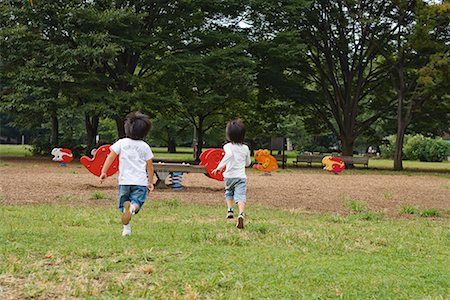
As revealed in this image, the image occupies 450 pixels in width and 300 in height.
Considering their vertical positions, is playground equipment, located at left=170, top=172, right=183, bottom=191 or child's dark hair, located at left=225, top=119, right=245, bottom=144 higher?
child's dark hair, located at left=225, top=119, right=245, bottom=144

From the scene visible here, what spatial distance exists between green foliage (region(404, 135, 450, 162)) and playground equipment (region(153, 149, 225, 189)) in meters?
36.2

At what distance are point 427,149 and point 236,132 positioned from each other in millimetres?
41003

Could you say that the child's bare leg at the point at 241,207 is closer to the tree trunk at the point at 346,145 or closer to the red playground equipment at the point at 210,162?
the red playground equipment at the point at 210,162

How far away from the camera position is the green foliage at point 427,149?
44.8 m

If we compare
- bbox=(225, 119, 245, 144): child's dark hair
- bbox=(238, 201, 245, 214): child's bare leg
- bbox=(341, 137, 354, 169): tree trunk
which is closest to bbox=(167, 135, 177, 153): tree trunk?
bbox=(341, 137, 354, 169): tree trunk

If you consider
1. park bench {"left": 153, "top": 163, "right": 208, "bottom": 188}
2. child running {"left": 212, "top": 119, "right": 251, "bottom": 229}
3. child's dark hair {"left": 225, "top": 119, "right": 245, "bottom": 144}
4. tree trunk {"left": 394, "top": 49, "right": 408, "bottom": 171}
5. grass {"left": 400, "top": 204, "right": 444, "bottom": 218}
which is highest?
tree trunk {"left": 394, "top": 49, "right": 408, "bottom": 171}

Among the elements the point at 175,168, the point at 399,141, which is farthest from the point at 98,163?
the point at 399,141

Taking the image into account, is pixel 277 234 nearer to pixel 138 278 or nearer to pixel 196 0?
pixel 138 278

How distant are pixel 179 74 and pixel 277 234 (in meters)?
19.5

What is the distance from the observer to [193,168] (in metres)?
12.3

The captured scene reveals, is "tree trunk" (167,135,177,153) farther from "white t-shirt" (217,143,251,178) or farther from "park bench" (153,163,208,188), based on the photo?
"white t-shirt" (217,143,251,178)

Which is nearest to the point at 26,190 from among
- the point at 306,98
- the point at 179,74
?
the point at 179,74

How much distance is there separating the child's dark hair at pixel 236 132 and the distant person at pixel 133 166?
65.7 inches

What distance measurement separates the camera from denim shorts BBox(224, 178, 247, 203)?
290 inches
